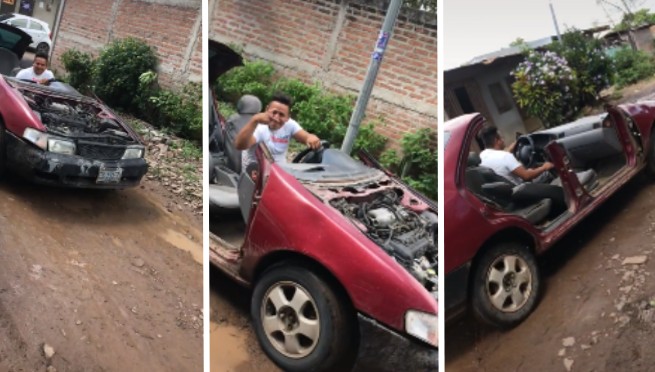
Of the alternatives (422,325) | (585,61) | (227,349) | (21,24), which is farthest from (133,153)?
(585,61)

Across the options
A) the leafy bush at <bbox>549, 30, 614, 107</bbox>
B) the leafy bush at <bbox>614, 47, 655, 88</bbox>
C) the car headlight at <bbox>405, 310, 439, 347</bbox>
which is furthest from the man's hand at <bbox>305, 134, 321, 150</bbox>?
the leafy bush at <bbox>614, 47, 655, 88</bbox>

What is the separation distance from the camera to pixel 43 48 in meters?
3.10

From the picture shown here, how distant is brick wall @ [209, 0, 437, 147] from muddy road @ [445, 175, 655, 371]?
889mm

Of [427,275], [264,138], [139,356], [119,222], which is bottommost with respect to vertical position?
[139,356]

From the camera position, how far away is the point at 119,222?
2984mm

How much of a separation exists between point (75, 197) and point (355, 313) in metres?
1.64

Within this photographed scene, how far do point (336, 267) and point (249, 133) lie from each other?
0.79 m

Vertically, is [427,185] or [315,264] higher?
[427,185]

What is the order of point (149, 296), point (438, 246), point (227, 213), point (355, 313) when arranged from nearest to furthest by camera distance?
point (355, 313) < point (438, 246) < point (227, 213) < point (149, 296)

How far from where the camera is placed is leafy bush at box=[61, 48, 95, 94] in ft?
10.2

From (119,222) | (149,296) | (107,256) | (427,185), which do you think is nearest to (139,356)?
(149,296)

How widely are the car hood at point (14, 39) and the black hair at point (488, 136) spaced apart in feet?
7.77

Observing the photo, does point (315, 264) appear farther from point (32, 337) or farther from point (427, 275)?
point (32, 337)

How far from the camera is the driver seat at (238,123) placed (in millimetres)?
2645
